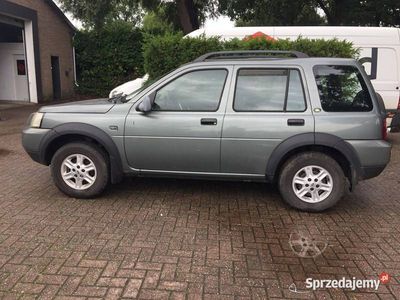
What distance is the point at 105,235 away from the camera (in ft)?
13.8

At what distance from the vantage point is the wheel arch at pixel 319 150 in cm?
473

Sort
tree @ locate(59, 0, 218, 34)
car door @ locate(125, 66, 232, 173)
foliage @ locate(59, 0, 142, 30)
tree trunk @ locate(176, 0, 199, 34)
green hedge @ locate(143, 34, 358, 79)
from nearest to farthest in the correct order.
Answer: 1. car door @ locate(125, 66, 232, 173)
2. green hedge @ locate(143, 34, 358, 79)
3. foliage @ locate(59, 0, 142, 30)
4. tree @ locate(59, 0, 218, 34)
5. tree trunk @ locate(176, 0, 199, 34)

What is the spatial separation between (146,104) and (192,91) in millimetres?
581

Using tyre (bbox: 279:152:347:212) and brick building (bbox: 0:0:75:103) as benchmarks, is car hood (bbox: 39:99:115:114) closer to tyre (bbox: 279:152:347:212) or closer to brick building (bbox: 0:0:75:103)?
tyre (bbox: 279:152:347:212)

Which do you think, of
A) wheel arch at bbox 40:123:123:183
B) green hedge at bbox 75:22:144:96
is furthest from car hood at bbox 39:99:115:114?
green hedge at bbox 75:22:144:96

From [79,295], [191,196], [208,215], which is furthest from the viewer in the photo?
[191,196]

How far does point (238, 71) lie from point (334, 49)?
4852 mm

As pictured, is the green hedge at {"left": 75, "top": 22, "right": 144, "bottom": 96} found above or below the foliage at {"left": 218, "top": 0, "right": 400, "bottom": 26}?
below

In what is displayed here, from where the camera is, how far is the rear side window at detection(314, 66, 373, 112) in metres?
4.81

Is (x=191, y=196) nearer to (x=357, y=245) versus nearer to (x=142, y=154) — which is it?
(x=142, y=154)

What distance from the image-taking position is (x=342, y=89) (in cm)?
487

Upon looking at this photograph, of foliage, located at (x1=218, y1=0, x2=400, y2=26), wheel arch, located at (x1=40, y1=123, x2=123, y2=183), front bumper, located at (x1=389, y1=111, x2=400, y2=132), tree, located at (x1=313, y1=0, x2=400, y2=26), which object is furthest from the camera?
tree, located at (x1=313, y1=0, x2=400, y2=26)

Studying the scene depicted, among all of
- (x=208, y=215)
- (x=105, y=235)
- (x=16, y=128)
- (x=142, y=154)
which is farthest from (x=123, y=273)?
(x=16, y=128)

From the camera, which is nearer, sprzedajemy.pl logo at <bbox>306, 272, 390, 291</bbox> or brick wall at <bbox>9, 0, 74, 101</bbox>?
sprzedajemy.pl logo at <bbox>306, 272, 390, 291</bbox>
